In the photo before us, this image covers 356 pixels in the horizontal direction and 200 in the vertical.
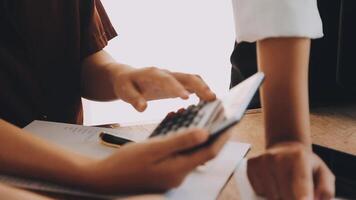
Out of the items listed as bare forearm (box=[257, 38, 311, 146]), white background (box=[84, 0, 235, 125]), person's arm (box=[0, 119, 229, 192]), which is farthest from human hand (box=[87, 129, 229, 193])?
white background (box=[84, 0, 235, 125])

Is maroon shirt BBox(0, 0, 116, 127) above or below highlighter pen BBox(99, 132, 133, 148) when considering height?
above

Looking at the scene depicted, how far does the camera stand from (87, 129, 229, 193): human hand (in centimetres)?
46

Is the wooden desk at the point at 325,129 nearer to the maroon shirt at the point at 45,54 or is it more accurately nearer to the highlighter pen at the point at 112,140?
the highlighter pen at the point at 112,140

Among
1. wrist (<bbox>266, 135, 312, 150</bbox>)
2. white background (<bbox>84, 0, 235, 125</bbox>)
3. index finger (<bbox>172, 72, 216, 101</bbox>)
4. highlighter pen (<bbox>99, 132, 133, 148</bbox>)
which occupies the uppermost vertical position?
index finger (<bbox>172, 72, 216, 101</bbox>)

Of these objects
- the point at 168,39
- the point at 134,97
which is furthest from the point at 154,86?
the point at 168,39

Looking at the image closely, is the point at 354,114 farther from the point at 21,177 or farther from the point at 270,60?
the point at 21,177

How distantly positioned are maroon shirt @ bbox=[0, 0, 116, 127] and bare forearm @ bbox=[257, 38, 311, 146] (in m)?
0.43

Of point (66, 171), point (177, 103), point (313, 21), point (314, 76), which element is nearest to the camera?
point (66, 171)

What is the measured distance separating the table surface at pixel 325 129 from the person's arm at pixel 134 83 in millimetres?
112

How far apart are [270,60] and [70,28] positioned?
466 millimetres

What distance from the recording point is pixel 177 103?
188 centimetres

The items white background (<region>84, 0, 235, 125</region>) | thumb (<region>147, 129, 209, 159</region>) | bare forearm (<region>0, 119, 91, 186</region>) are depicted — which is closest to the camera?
thumb (<region>147, 129, 209, 159</region>)

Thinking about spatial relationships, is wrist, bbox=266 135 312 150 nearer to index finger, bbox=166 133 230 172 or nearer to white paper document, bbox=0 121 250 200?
white paper document, bbox=0 121 250 200

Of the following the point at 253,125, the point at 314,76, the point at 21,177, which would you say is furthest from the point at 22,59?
the point at 314,76
